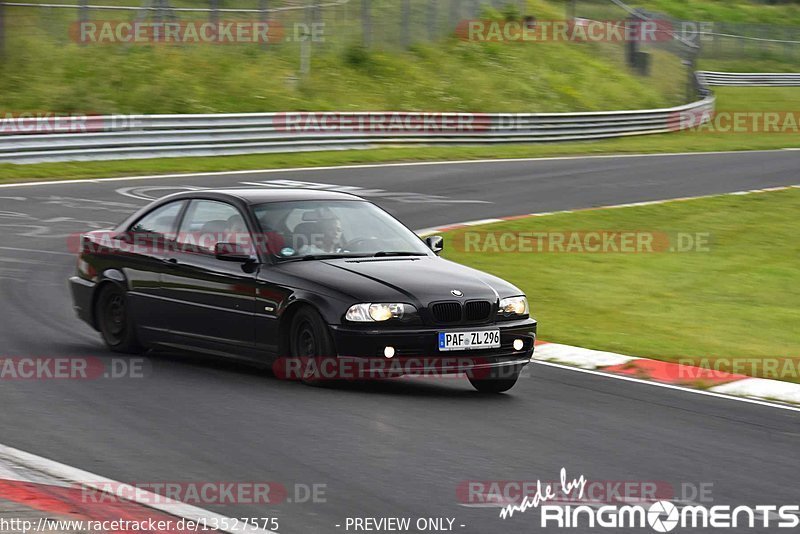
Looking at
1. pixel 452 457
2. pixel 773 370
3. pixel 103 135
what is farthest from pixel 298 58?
pixel 452 457

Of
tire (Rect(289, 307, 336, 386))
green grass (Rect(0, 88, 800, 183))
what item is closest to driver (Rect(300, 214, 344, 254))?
tire (Rect(289, 307, 336, 386))

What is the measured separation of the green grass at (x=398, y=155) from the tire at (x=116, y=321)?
1319 cm

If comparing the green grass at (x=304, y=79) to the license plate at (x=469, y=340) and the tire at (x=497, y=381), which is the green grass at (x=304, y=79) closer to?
the tire at (x=497, y=381)

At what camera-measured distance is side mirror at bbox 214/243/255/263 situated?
Answer: 30.9 feet

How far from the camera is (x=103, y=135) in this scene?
27.0m

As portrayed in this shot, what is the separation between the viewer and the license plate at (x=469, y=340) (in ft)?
28.6

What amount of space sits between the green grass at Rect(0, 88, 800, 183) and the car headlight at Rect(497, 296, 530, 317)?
628 inches

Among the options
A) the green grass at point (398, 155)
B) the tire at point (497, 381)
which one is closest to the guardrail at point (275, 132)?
the green grass at point (398, 155)

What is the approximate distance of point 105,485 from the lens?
247 inches

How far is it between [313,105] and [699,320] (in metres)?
23.4

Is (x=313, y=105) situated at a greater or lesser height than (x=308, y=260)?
lesser

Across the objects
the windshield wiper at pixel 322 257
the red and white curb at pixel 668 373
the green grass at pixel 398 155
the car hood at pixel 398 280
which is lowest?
the green grass at pixel 398 155

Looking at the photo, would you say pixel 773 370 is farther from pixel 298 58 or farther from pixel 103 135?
pixel 298 58

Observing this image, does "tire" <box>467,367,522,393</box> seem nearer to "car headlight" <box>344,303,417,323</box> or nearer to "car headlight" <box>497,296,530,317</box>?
"car headlight" <box>497,296,530,317</box>
